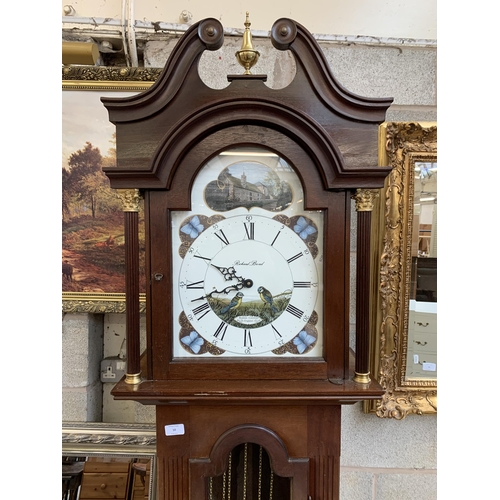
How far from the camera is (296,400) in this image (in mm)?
632

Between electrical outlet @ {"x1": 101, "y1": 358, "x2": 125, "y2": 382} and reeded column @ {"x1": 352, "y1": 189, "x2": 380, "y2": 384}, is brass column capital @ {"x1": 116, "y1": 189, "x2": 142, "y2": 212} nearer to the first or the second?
reeded column @ {"x1": 352, "y1": 189, "x2": 380, "y2": 384}

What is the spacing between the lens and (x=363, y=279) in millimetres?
651

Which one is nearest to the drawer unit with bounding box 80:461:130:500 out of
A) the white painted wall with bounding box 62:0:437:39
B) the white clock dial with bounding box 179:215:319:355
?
the white clock dial with bounding box 179:215:319:355

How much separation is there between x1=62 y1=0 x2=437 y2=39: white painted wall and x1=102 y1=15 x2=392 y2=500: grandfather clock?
37 centimetres

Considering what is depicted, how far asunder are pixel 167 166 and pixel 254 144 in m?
0.16

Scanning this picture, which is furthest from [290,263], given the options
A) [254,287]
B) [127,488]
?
[127,488]

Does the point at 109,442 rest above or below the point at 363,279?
below

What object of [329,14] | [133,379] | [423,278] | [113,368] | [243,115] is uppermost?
[329,14]

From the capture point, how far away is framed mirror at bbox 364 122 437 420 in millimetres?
882

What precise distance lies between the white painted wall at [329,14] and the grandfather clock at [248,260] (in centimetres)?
37

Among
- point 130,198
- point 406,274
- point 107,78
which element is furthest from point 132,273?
point 406,274

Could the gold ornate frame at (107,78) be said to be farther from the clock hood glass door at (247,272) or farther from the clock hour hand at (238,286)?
the clock hour hand at (238,286)

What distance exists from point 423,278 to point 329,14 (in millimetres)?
727

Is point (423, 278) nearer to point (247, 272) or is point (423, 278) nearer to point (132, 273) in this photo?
point (247, 272)
